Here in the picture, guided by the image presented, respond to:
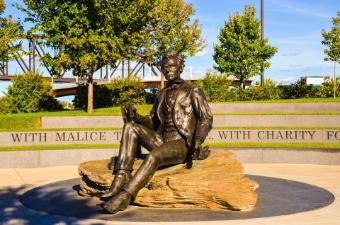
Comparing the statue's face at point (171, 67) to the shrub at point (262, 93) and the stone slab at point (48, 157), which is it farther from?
the shrub at point (262, 93)

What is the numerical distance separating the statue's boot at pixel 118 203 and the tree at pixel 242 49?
94.4 feet

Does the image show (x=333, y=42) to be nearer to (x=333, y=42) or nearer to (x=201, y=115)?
(x=333, y=42)

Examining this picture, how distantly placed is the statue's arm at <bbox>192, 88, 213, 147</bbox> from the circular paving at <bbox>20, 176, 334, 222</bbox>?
129 cm

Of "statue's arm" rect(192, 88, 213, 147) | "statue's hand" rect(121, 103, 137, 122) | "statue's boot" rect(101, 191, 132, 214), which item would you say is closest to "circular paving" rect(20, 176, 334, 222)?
"statue's boot" rect(101, 191, 132, 214)

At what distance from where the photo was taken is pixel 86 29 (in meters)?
24.5

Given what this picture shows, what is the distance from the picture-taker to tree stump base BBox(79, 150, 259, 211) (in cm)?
705

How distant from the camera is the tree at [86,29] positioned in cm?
2345

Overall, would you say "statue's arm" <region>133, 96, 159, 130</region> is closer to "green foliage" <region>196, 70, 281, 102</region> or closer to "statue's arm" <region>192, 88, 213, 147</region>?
"statue's arm" <region>192, 88, 213, 147</region>

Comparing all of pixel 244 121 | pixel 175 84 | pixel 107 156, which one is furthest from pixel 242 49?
pixel 175 84

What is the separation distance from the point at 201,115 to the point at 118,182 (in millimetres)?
1897

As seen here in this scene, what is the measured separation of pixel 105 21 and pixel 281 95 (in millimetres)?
12686

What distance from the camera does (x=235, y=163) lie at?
7992 mm

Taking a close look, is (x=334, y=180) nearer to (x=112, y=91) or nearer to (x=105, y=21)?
(x=105, y=21)

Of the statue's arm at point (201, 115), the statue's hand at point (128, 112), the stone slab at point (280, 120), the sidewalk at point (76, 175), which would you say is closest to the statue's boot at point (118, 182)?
the sidewalk at point (76, 175)
